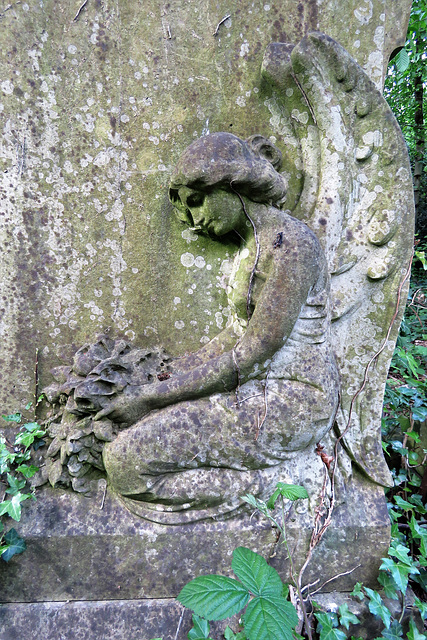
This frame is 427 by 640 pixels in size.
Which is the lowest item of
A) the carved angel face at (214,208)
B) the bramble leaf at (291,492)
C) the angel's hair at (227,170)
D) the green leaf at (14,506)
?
the green leaf at (14,506)

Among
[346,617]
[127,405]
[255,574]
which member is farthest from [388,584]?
[127,405]

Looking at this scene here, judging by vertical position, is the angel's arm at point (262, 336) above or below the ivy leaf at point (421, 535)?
above

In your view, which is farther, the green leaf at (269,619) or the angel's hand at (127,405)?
the angel's hand at (127,405)

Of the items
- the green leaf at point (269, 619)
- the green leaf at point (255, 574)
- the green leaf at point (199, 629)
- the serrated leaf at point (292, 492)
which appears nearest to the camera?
the green leaf at point (269, 619)

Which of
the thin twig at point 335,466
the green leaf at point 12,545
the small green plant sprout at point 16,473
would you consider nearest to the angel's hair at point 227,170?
the thin twig at point 335,466

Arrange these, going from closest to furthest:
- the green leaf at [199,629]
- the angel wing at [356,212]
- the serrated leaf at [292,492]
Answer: the serrated leaf at [292,492], the green leaf at [199,629], the angel wing at [356,212]

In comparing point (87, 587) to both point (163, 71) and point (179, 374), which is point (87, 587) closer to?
point (179, 374)

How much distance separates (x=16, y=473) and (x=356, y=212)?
241 cm

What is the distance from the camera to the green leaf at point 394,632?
1.80 m

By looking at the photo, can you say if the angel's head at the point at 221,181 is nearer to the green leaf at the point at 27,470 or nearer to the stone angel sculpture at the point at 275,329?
the stone angel sculpture at the point at 275,329

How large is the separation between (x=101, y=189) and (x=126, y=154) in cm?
25

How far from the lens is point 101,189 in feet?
7.14

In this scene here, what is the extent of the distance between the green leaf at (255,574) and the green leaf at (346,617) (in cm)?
79

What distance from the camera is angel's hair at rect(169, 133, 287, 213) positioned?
1852mm
